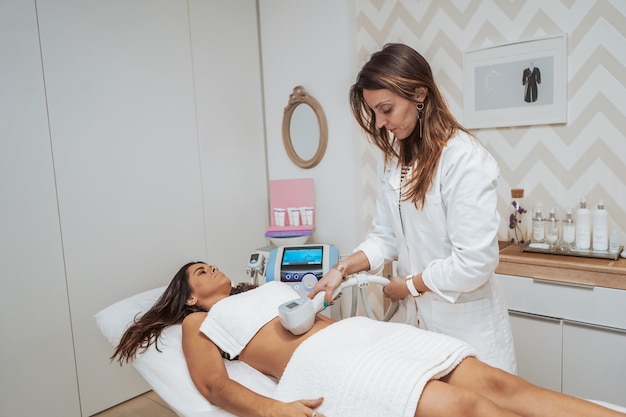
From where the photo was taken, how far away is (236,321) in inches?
63.7

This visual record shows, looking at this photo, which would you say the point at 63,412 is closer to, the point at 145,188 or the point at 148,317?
the point at 148,317

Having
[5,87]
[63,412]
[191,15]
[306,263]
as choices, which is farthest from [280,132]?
[63,412]

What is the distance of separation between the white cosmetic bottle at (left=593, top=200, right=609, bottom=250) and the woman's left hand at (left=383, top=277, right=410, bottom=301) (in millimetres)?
1158

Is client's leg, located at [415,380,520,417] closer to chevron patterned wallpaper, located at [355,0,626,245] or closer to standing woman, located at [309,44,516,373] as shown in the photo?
standing woman, located at [309,44,516,373]

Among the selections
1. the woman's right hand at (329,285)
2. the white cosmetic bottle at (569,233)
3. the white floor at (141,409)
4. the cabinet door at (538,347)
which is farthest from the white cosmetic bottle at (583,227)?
the white floor at (141,409)

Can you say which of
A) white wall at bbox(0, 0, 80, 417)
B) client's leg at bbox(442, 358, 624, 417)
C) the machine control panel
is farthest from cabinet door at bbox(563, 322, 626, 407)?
white wall at bbox(0, 0, 80, 417)

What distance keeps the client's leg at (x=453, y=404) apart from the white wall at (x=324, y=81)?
69.1 inches

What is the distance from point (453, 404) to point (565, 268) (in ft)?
3.83

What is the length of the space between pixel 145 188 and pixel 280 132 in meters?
0.98

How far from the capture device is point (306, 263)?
2365 millimetres

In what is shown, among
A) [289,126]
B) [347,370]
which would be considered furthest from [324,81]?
[347,370]

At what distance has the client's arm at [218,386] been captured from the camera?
3.93 feet

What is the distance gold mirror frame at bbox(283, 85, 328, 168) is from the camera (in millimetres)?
2914

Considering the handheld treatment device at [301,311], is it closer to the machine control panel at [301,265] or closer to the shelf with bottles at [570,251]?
the machine control panel at [301,265]
